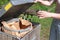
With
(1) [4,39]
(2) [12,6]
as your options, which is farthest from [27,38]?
(2) [12,6]

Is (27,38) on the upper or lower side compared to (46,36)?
upper

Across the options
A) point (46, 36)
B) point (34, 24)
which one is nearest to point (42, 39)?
point (46, 36)

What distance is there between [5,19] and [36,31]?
53 cm

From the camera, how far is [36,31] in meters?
3.42

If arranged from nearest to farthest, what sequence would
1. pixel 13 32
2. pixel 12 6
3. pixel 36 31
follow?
pixel 12 6
pixel 13 32
pixel 36 31

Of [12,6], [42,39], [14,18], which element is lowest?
[42,39]

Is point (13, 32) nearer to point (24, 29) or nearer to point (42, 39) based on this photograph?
point (24, 29)

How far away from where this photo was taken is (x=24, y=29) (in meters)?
3.19

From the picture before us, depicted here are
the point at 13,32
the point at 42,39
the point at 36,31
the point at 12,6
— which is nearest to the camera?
the point at 12,6

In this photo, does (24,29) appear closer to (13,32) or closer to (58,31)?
(13,32)

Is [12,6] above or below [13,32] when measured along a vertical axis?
above

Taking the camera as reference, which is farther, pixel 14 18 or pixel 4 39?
pixel 14 18

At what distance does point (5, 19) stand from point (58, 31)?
85 cm

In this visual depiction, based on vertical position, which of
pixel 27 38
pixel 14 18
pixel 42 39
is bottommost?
pixel 42 39
